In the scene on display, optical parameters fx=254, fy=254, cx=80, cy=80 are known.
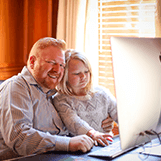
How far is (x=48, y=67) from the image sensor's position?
1509mm

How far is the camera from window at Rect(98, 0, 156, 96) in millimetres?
2754

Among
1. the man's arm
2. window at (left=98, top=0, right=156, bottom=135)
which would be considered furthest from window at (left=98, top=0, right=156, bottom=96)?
the man's arm

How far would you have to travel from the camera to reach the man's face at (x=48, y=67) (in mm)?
1507

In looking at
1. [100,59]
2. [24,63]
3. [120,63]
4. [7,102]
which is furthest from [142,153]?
[24,63]

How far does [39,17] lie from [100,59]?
3.21 ft

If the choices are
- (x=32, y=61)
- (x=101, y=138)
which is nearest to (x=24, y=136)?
(x=101, y=138)

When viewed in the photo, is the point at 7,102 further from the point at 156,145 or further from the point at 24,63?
the point at 24,63

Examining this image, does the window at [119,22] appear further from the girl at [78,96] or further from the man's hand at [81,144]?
the man's hand at [81,144]

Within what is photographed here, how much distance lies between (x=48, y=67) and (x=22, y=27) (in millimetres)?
1991

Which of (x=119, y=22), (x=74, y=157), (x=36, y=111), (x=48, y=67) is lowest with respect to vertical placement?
(x=74, y=157)

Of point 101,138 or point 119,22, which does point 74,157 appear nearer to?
point 101,138

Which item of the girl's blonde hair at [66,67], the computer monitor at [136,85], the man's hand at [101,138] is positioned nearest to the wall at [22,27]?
the girl's blonde hair at [66,67]

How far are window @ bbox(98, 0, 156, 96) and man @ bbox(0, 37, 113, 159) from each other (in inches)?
59.5

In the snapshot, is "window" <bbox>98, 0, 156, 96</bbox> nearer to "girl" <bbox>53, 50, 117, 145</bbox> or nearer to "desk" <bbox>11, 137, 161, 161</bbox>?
"girl" <bbox>53, 50, 117, 145</bbox>
